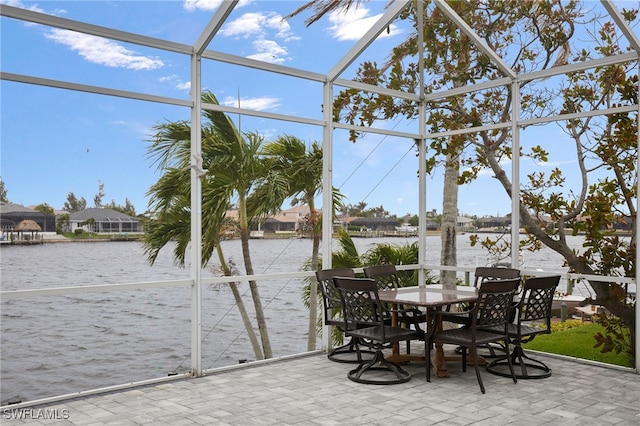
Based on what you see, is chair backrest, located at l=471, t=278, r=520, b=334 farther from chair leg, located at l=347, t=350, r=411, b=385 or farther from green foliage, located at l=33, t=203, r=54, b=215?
green foliage, located at l=33, t=203, r=54, b=215

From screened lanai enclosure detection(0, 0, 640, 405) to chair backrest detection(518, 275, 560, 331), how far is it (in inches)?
34.0

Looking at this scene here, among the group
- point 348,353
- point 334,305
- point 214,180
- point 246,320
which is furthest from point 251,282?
point 334,305

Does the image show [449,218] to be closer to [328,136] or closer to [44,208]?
[328,136]

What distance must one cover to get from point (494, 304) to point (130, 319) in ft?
16.9

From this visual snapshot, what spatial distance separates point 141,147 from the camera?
7023mm

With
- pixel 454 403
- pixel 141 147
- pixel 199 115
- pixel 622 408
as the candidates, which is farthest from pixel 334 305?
pixel 141 147

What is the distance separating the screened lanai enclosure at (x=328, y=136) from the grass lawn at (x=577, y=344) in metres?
0.56

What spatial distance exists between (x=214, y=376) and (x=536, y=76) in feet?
15.2

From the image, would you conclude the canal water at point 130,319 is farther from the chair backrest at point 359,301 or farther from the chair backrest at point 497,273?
the chair backrest at point 359,301

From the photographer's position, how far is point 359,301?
16.8 ft

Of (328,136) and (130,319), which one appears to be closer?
(328,136)

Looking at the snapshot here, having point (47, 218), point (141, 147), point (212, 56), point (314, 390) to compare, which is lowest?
point (314, 390)

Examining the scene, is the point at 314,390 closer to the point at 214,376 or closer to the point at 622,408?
the point at 214,376

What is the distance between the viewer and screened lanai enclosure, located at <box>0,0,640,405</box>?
585cm
